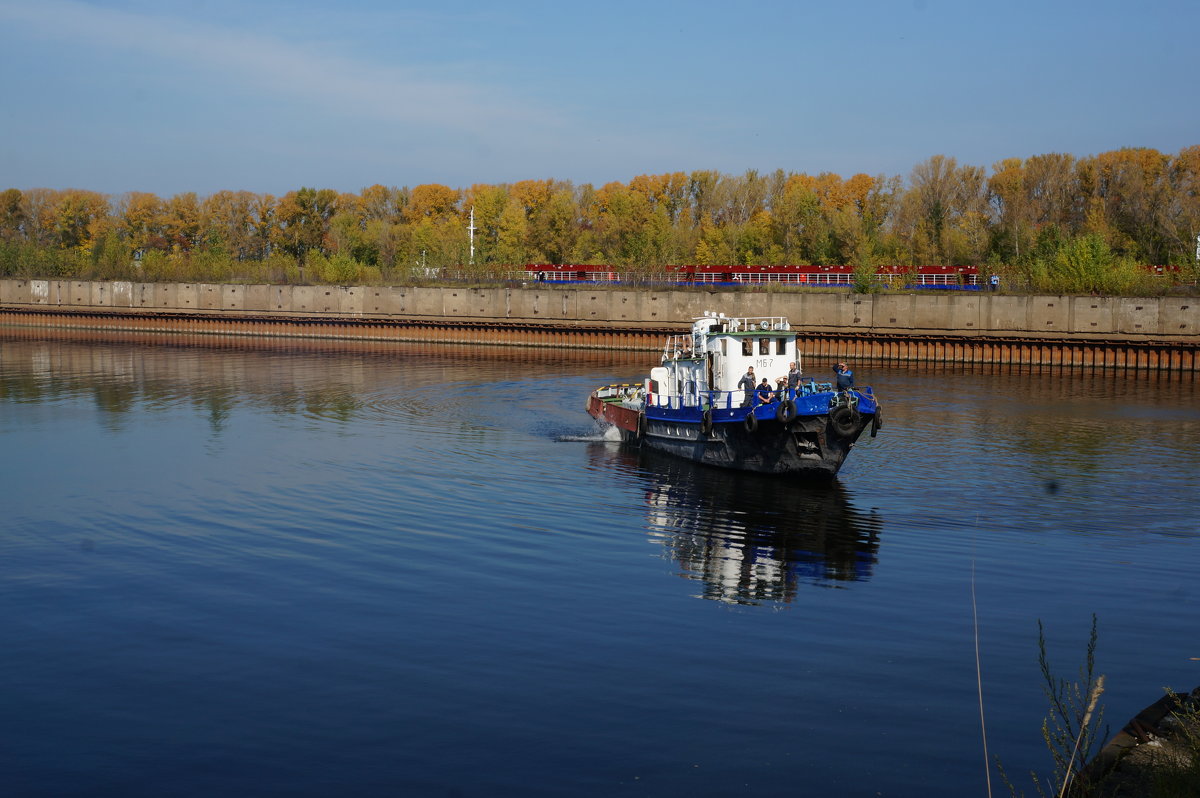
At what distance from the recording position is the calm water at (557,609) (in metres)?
12.8

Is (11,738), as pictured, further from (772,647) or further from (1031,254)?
(1031,254)

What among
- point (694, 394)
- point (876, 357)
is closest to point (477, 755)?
point (694, 394)

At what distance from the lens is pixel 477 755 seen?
1277 cm

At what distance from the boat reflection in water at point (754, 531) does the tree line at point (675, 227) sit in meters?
53.0

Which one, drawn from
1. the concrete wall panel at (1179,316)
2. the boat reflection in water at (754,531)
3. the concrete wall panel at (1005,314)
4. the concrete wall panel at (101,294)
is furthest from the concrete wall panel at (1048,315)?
the concrete wall panel at (101,294)

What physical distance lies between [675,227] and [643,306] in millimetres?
57779

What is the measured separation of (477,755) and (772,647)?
5.61 meters

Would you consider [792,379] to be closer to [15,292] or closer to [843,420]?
[843,420]

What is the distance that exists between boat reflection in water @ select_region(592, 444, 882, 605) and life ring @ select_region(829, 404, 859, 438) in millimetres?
1662

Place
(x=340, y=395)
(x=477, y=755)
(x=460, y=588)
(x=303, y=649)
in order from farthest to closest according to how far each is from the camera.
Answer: (x=340, y=395), (x=460, y=588), (x=303, y=649), (x=477, y=755)

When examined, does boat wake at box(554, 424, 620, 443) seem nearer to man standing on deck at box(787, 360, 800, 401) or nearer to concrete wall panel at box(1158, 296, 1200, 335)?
man standing on deck at box(787, 360, 800, 401)

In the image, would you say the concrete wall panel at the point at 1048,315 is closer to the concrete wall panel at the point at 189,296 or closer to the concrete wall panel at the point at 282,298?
the concrete wall panel at the point at 282,298

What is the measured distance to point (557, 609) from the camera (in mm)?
18109

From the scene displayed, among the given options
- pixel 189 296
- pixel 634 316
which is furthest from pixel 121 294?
pixel 634 316
